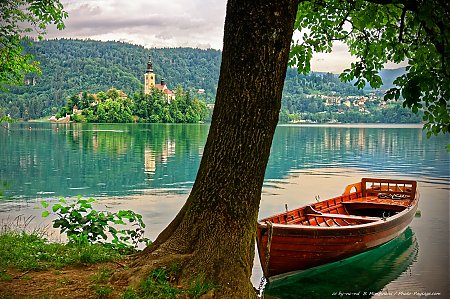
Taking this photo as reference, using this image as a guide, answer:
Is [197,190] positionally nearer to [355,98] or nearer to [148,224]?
[148,224]

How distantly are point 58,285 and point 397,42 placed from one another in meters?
4.89

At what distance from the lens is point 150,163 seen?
33.1 m

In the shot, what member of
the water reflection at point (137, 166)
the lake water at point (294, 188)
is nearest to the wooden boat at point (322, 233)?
the lake water at point (294, 188)

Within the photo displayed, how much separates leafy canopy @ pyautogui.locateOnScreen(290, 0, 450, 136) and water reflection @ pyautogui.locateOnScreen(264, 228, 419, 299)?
153 inches

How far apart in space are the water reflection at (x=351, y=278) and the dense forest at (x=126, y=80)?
11906 cm

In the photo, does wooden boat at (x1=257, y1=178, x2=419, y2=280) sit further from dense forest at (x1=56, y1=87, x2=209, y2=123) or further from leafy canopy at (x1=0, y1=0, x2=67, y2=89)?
dense forest at (x1=56, y1=87, x2=209, y2=123)

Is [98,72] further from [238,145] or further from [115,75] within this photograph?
[238,145]

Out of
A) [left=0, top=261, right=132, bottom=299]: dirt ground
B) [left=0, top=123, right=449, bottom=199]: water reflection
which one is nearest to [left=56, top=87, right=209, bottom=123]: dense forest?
[left=0, top=123, right=449, bottom=199]: water reflection

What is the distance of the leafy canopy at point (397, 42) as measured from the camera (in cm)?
488

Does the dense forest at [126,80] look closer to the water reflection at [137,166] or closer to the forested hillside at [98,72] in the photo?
the forested hillside at [98,72]

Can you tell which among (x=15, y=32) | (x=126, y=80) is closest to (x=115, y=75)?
(x=126, y=80)

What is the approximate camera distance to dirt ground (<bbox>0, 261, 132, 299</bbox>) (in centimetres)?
474

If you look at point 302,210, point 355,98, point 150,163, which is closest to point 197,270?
point 302,210

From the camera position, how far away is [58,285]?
5.02 m
